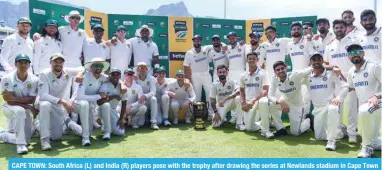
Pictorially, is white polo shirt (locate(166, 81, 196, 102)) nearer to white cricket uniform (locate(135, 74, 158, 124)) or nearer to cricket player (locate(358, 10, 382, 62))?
white cricket uniform (locate(135, 74, 158, 124))

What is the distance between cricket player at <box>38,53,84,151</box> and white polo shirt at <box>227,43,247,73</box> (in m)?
3.61

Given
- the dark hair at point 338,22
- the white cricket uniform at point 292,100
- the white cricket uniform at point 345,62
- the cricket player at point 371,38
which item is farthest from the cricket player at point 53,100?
the cricket player at point 371,38

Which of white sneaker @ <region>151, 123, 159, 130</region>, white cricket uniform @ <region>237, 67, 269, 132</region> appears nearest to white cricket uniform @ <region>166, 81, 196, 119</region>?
white sneaker @ <region>151, 123, 159, 130</region>

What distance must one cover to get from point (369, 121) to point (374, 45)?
1524mm

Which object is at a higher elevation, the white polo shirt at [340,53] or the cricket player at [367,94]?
the white polo shirt at [340,53]

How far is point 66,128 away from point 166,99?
2.04m

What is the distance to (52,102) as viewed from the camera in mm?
4980

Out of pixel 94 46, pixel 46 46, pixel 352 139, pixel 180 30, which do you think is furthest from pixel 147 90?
pixel 352 139

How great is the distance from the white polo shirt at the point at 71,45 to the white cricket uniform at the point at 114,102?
1236 mm

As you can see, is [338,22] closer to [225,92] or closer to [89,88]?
[225,92]

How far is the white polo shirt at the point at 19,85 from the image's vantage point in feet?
15.6

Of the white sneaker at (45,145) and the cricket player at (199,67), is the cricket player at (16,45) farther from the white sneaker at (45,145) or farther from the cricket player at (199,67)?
the cricket player at (199,67)

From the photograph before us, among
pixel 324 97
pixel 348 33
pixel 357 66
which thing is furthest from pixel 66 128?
pixel 348 33

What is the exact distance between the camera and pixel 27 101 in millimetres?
4840
